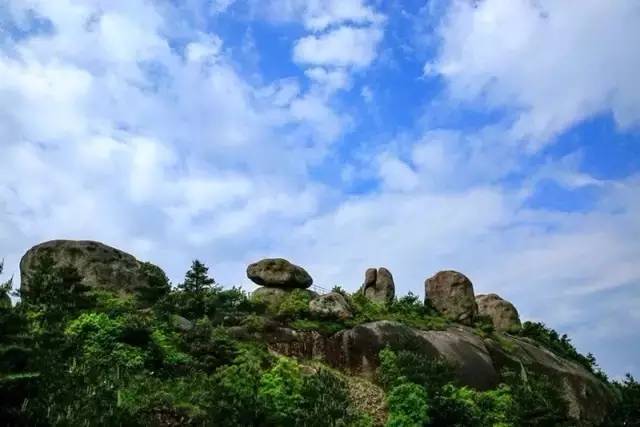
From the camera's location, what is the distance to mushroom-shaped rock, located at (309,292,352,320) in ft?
97.1

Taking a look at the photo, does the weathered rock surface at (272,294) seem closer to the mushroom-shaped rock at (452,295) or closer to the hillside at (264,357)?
the hillside at (264,357)

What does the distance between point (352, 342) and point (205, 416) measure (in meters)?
10.6

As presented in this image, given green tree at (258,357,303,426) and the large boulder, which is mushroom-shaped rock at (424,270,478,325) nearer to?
green tree at (258,357,303,426)

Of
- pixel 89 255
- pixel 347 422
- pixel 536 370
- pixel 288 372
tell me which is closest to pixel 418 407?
pixel 347 422

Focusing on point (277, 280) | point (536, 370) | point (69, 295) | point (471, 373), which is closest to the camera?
point (69, 295)

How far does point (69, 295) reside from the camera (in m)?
26.4

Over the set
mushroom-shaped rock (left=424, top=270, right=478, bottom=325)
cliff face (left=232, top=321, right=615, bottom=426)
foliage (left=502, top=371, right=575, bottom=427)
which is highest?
mushroom-shaped rock (left=424, top=270, right=478, bottom=325)

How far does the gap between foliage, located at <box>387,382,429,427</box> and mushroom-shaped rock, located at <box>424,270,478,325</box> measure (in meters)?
13.3

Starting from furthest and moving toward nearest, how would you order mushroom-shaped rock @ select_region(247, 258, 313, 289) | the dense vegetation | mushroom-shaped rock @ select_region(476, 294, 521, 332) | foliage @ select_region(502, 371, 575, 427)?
mushroom-shaped rock @ select_region(476, 294, 521, 332), mushroom-shaped rock @ select_region(247, 258, 313, 289), foliage @ select_region(502, 371, 575, 427), the dense vegetation

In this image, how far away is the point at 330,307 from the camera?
29.9 m

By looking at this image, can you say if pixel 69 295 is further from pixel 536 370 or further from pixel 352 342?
pixel 536 370

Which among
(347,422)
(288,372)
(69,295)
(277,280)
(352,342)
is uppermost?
(277,280)

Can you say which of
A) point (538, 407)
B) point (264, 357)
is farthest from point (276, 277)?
point (538, 407)

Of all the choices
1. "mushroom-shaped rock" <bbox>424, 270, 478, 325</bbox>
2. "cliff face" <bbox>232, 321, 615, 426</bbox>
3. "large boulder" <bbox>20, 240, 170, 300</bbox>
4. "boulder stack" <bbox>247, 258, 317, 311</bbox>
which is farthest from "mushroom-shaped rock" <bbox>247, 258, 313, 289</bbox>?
"cliff face" <bbox>232, 321, 615, 426</bbox>
